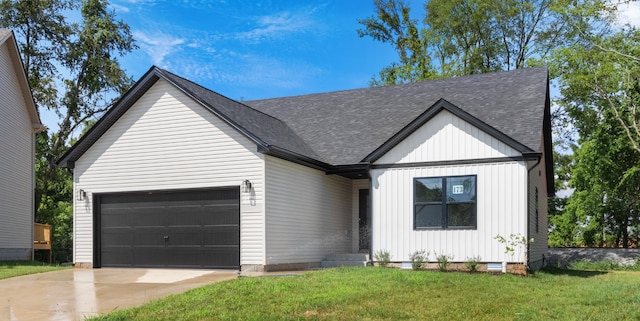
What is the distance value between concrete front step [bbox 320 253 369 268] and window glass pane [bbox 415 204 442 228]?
2112mm

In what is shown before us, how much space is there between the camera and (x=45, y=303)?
11.0 m

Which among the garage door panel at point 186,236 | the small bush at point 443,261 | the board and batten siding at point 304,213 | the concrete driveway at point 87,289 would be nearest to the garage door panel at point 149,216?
the garage door panel at point 186,236

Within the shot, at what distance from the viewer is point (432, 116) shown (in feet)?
53.3

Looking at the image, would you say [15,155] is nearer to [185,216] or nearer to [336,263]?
[185,216]

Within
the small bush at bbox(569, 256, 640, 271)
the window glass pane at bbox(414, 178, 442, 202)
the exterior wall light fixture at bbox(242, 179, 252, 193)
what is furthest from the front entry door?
the small bush at bbox(569, 256, 640, 271)

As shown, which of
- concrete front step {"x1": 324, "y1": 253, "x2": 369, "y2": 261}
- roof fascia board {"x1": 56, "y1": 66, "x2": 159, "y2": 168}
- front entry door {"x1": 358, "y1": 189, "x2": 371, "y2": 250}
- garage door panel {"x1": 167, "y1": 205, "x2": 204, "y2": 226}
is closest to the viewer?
garage door panel {"x1": 167, "y1": 205, "x2": 204, "y2": 226}

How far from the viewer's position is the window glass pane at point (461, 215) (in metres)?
15.7

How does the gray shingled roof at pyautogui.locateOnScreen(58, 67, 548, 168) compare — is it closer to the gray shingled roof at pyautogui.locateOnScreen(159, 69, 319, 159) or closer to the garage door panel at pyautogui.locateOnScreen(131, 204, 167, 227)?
the gray shingled roof at pyautogui.locateOnScreen(159, 69, 319, 159)

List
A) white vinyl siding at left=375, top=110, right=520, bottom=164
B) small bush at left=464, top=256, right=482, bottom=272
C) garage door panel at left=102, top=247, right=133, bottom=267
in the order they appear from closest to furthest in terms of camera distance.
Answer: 1. small bush at left=464, top=256, right=482, bottom=272
2. white vinyl siding at left=375, top=110, right=520, bottom=164
3. garage door panel at left=102, top=247, right=133, bottom=267

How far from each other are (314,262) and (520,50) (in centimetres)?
2232

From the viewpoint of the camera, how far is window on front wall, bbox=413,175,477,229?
15.8 metres

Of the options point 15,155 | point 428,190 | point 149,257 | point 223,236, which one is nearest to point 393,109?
point 428,190

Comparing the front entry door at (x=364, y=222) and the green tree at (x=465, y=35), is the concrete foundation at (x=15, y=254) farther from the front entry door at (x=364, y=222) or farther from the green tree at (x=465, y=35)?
the green tree at (x=465, y=35)

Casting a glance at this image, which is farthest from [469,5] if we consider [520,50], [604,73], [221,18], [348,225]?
[348,225]
